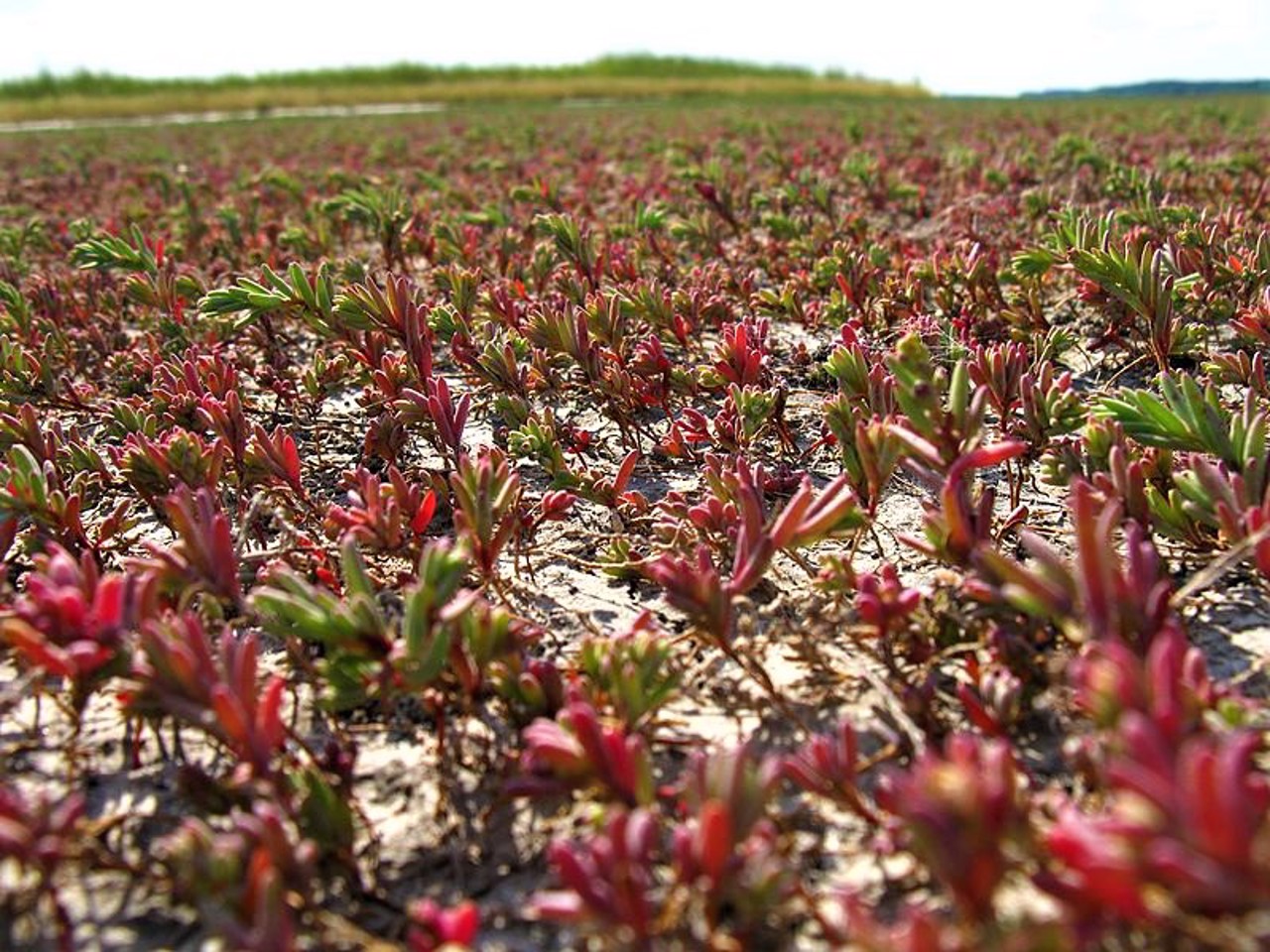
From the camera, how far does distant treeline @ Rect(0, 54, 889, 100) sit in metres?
37.8

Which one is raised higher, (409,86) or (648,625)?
(409,86)

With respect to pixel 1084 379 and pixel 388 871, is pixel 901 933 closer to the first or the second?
→ pixel 388 871

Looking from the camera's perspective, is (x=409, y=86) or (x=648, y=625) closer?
(x=648, y=625)

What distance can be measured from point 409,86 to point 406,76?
102cm

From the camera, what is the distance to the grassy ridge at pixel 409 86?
120 feet

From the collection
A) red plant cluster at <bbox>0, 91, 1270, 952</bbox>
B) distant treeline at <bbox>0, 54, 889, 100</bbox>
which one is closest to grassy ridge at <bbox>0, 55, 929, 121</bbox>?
distant treeline at <bbox>0, 54, 889, 100</bbox>

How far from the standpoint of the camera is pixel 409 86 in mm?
40906

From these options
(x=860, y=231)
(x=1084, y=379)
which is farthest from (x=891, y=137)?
(x=1084, y=379)

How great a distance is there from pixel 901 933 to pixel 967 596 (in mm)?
846

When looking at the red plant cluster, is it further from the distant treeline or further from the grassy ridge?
the distant treeline

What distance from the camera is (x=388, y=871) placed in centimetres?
148

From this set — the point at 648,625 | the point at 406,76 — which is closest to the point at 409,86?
the point at 406,76

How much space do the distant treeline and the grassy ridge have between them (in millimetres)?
40

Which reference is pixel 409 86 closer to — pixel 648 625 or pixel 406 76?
pixel 406 76
